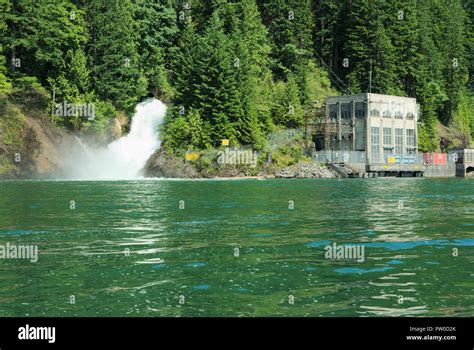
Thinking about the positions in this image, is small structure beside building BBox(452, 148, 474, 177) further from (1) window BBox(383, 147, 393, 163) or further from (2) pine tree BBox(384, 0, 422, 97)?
(2) pine tree BBox(384, 0, 422, 97)

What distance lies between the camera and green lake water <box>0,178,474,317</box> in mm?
12281

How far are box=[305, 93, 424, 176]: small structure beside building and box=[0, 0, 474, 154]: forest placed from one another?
5279 millimetres

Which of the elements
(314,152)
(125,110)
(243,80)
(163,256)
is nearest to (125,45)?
(125,110)

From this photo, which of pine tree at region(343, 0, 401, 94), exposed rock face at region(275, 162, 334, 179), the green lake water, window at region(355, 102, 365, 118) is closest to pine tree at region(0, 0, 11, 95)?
exposed rock face at region(275, 162, 334, 179)

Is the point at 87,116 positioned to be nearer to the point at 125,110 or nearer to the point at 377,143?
the point at 125,110

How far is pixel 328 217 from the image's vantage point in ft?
98.5

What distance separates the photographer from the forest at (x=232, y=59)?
86.1 metres

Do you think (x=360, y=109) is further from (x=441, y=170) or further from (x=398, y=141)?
(x=441, y=170)

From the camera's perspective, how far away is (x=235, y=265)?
16812 mm

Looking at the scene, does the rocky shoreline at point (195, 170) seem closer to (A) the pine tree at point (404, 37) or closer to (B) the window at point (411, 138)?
(B) the window at point (411, 138)

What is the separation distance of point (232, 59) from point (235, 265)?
86.1 m

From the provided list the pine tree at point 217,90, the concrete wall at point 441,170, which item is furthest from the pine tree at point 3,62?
the concrete wall at point 441,170

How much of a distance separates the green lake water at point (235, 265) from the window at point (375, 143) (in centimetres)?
7993

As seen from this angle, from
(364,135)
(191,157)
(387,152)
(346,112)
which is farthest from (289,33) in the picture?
(191,157)
